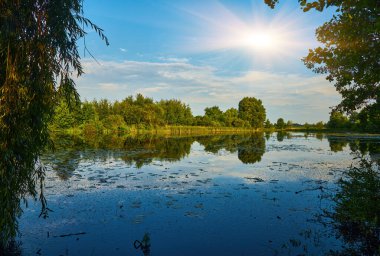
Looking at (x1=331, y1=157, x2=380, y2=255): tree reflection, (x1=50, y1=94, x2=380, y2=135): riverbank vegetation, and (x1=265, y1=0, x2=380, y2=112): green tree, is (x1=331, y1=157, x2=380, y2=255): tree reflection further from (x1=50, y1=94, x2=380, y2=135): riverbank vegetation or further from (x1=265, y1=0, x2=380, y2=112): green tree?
(x1=50, y1=94, x2=380, y2=135): riverbank vegetation

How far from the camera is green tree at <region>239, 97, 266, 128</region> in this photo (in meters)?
152

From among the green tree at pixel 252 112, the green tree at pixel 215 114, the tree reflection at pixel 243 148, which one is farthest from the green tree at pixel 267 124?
the tree reflection at pixel 243 148

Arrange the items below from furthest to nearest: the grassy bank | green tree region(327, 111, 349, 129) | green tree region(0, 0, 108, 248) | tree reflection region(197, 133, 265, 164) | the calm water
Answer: green tree region(327, 111, 349, 129), the grassy bank, tree reflection region(197, 133, 265, 164), the calm water, green tree region(0, 0, 108, 248)

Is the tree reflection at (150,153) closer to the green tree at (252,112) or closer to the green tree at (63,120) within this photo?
the green tree at (63,120)

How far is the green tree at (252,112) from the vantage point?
15250 centimetres

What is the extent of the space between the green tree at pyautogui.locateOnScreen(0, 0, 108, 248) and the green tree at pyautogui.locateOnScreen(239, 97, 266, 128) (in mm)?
147534

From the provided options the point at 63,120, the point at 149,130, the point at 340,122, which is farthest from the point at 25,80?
the point at 340,122

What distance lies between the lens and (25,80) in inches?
257

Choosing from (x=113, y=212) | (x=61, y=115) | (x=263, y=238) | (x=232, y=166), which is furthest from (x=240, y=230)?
(x=61, y=115)

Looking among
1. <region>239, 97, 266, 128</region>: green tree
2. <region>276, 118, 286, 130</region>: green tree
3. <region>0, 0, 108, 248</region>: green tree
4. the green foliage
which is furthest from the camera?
<region>276, 118, 286, 130</region>: green tree

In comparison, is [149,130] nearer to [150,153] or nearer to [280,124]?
[150,153]

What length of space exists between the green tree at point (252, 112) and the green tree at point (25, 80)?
14753cm

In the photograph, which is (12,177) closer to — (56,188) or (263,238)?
(263,238)

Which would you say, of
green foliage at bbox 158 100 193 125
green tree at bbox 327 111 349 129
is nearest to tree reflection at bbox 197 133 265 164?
green foliage at bbox 158 100 193 125
